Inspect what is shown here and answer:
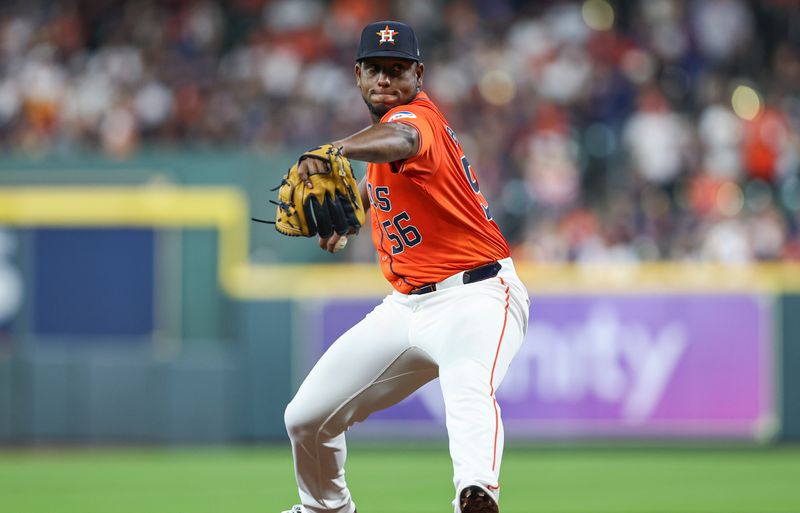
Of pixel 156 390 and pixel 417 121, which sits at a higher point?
pixel 417 121

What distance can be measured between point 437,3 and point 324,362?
1112cm

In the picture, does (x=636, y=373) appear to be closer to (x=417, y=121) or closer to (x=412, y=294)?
(x=412, y=294)

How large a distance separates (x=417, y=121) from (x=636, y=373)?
733cm

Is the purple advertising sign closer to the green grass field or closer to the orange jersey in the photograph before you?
the green grass field

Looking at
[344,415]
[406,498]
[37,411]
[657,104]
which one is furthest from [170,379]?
[344,415]

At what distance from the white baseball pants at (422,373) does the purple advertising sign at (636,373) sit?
6.19 metres

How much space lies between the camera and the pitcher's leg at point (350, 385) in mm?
5254

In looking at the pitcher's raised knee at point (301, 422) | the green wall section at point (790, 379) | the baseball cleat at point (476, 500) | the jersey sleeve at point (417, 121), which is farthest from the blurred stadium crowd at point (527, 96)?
the baseball cleat at point (476, 500)

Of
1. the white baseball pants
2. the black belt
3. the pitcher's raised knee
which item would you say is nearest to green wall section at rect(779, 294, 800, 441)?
the white baseball pants

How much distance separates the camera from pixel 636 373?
38.1 feet

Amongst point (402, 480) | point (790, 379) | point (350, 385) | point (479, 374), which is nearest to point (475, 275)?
point (479, 374)

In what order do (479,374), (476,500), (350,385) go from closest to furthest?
1. (476,500)
2. (479,374)
3. (350,385)

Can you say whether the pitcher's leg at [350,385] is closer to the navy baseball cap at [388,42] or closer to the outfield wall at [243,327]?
the navy baseball cap at [388,42]

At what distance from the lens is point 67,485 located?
8.96 m
